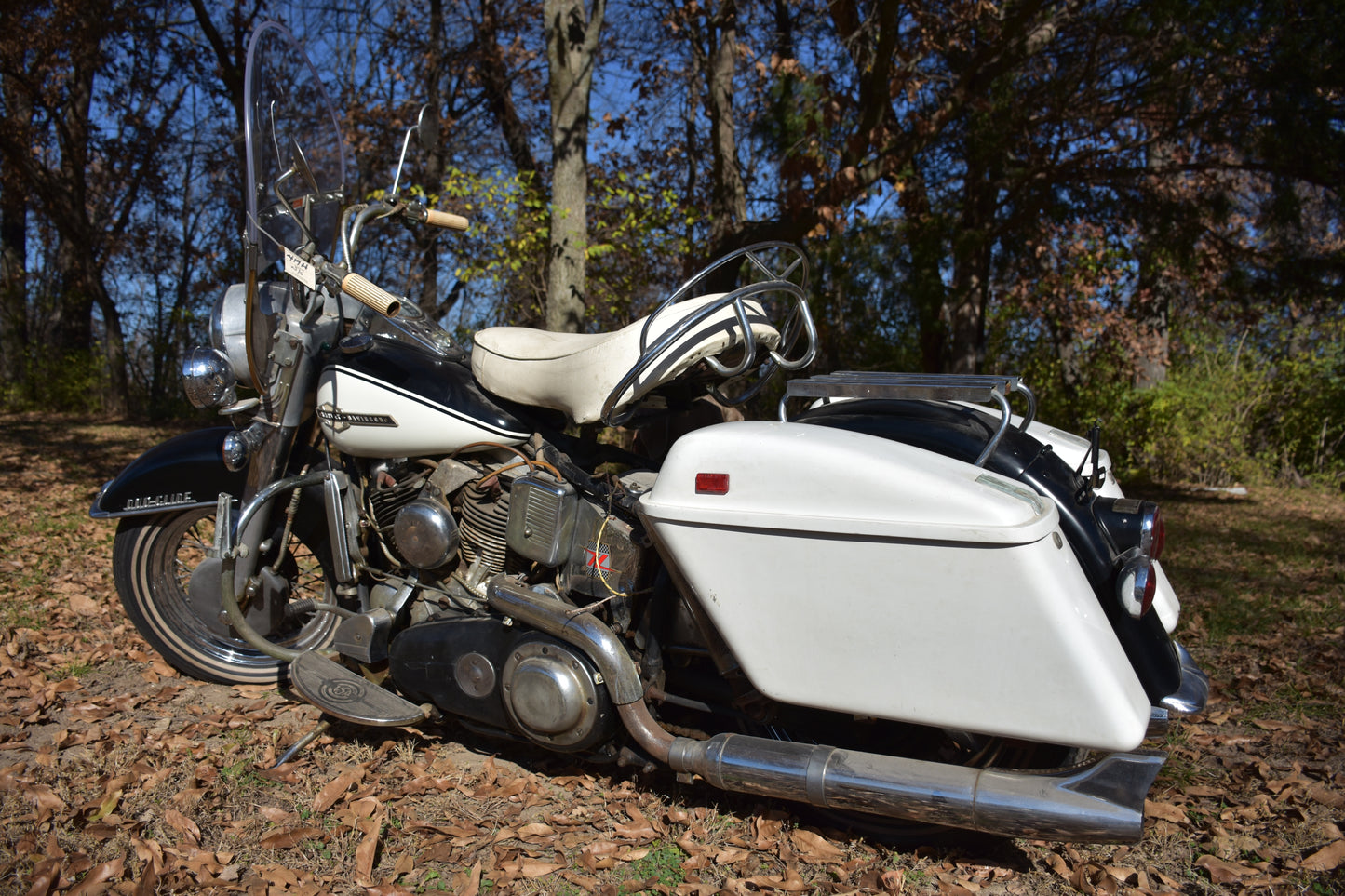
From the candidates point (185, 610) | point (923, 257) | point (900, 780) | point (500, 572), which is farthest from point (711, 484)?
point (923, 257)

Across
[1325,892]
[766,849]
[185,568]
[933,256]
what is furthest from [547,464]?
[933,256]

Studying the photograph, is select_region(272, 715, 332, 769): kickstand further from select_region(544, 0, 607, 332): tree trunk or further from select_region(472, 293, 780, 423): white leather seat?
select_region(544, 0, 607, 332): tree trunk

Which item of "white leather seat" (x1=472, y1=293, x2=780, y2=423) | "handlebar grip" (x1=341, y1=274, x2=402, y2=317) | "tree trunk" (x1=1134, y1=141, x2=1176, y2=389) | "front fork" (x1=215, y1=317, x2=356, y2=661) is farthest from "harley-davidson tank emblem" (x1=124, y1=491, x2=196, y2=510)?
"tree trunk" (x1=1134, y1=141, x2=1176, y2=389)

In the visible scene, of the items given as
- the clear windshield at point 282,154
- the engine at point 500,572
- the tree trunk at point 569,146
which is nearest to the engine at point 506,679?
the engine at point 500,572

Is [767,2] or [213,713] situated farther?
[767,2]

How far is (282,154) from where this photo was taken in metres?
2.88

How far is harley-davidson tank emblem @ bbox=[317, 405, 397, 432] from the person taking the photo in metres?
2.71

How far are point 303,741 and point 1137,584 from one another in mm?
2414

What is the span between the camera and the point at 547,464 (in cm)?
263

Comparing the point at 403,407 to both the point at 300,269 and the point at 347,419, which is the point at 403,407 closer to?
the point at 347,419

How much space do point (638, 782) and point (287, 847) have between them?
3.22 feet

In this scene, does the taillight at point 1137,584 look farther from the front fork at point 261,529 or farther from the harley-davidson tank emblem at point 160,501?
the harley-davidson tank emblem at point 160,501

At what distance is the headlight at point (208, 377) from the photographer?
2.75 metres

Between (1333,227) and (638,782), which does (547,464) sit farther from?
(1333,227)
